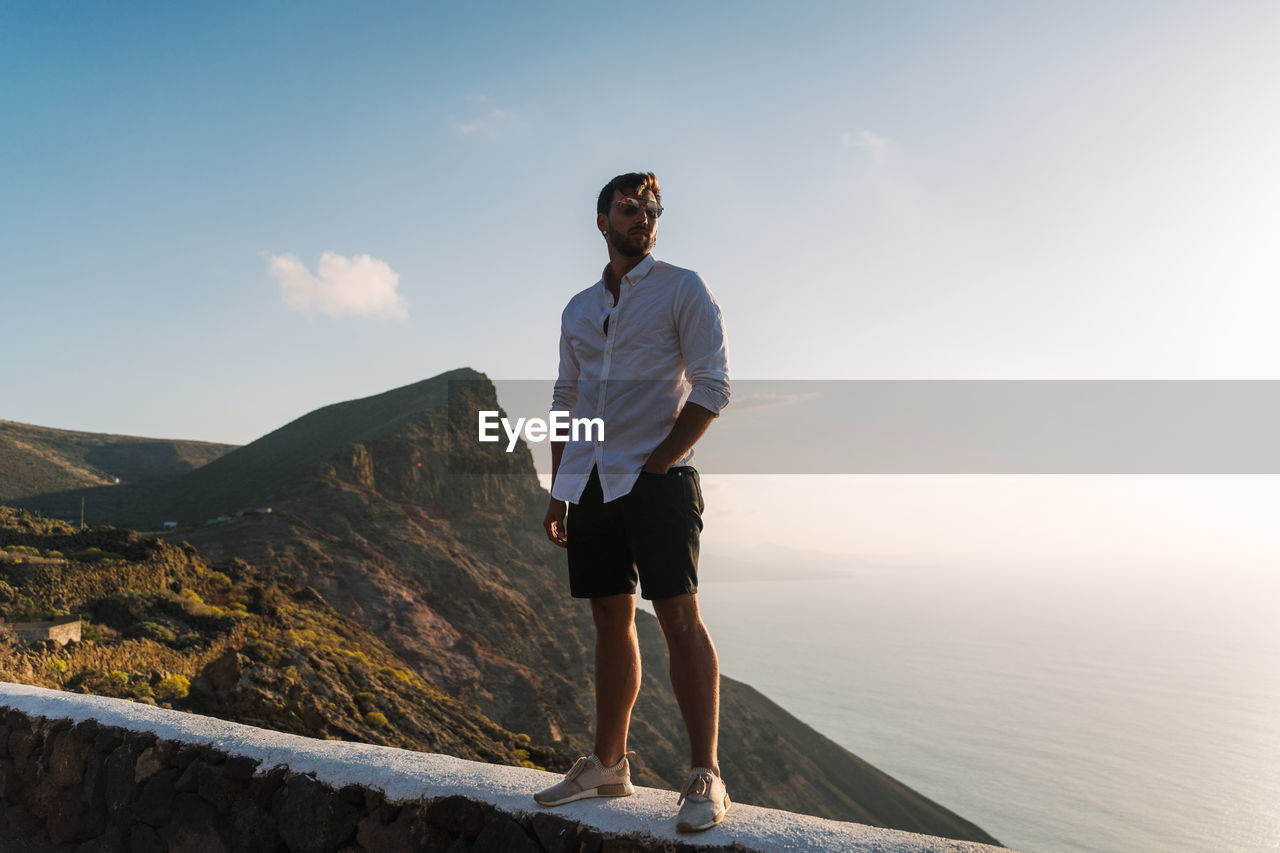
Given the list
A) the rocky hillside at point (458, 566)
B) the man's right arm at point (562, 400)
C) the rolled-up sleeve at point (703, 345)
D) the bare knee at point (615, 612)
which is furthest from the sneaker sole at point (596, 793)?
the rocky hillside at point (458, 566)

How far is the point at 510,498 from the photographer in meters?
45.1

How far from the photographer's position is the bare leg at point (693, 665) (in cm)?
219

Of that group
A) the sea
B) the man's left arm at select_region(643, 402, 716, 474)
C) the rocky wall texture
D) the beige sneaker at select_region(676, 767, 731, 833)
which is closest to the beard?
the man's left arm at select_region(643, 402, 716, 474)

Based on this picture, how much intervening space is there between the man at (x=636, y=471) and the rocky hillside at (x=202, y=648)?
3.61 metres

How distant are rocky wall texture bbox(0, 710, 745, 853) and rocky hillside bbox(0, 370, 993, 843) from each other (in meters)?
19.0

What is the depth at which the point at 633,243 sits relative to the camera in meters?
2.51

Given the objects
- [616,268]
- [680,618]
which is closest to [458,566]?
[616,268]

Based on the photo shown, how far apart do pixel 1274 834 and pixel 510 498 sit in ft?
359

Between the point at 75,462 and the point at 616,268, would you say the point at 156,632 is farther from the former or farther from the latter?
the point at 75,462

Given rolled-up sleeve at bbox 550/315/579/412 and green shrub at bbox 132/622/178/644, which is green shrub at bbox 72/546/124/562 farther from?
rolled-up sleeve at bbox 550/315/579/412

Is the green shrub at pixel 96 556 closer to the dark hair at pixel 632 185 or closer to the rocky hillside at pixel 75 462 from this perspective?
the dark hair at pixel 632 185

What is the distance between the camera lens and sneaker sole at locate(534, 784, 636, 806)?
2219 mm

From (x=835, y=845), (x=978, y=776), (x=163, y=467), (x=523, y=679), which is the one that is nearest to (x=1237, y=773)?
(x=978, y=776)

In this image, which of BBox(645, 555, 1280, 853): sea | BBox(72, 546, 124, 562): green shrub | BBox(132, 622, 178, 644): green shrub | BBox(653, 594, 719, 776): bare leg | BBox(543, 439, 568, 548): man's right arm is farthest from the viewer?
BBox(645, 555, 1280, 853): sea
